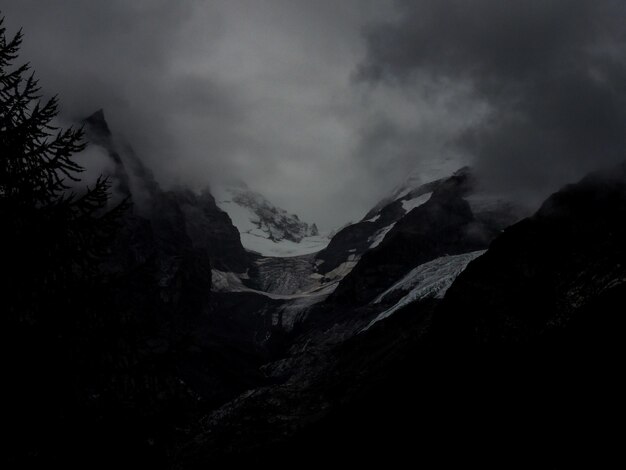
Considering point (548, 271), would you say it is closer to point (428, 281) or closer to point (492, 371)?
point (492, 371)

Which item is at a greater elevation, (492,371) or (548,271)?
(548,271)

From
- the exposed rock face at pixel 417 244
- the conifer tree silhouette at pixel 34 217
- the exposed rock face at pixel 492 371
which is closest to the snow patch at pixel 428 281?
the exposed rock face at pixel 417 244

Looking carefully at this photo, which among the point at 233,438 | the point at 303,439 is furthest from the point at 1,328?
the point at 233,438

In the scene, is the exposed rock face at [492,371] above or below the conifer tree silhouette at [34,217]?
below

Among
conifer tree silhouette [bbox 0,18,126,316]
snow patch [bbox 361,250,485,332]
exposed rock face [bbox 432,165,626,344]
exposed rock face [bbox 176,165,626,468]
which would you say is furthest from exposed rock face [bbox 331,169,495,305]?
conifer tree silhouette [bbox 0,18,126,316]

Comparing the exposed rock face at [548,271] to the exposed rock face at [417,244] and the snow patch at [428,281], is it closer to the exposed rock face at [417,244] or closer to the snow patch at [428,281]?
the snow patch at [428,281]

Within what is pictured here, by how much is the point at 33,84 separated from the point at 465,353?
1909 inches

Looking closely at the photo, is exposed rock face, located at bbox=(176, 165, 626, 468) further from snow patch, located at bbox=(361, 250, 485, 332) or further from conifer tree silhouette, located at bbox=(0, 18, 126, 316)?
conifer tree silhouette, located at bbox=(0, 18, 126, 316)

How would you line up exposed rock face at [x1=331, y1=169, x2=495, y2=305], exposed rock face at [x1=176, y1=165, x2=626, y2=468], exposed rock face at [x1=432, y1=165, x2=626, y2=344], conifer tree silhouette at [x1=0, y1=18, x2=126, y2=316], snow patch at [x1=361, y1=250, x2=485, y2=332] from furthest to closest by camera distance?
exposed rock face at [x1=331, y1=169, x2=495, y2=305] → snow patch at [x1=361, y1=250, x2=485, y2=332] → exposed rock face at [x1=432, y1=165, x2=626, y2=344] → exposed rock face at [x1=176, y1=165, x2=626, y2=468] → conifer tree silhouette at [x1=0, y1=18, x2=126, y2=316]

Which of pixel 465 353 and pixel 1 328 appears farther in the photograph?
pixel 465 353

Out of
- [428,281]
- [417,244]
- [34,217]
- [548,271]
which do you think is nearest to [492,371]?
[548,271]

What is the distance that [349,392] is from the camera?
204 ft

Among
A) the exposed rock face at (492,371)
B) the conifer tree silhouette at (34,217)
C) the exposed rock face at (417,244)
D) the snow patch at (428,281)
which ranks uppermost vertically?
the exposed rock face at (417,244)

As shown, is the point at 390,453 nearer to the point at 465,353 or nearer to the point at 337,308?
the point at 465,353
